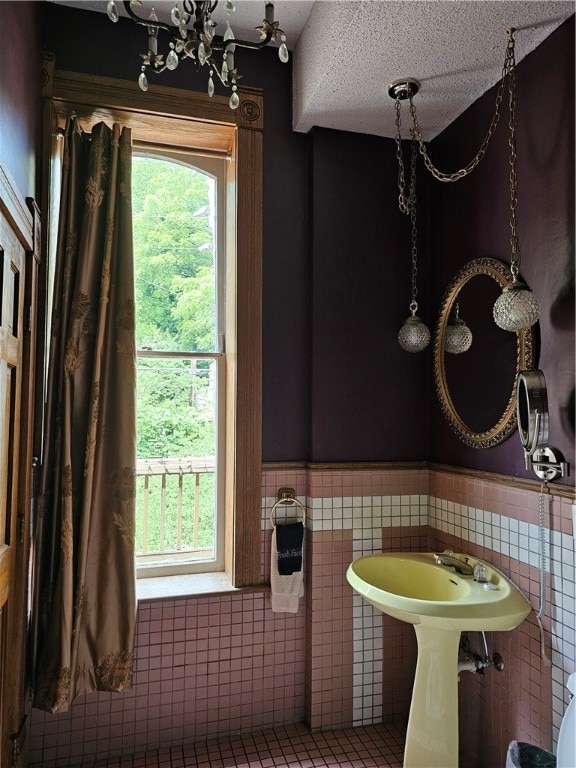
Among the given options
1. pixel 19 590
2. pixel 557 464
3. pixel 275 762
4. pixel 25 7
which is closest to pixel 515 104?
pixel 557 464

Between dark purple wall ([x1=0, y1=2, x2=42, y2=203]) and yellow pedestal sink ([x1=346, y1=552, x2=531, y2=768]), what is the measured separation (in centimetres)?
181

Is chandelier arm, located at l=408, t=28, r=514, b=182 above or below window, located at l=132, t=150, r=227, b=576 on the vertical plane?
above

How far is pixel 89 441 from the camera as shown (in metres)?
2.12

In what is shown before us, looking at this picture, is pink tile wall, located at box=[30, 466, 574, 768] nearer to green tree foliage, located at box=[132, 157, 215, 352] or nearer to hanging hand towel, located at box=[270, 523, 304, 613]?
hanging hand towel, located at box=[270, 523, 304, 613]

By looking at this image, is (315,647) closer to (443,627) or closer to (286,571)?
(286,571)

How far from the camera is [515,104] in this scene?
2062 mm

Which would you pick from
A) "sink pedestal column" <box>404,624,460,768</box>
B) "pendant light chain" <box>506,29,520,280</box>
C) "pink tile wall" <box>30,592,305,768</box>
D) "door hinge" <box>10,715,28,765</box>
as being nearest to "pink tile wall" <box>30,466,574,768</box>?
"pink tile wall" <box>30,592,305,768</box>

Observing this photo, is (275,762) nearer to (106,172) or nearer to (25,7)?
(106,172)

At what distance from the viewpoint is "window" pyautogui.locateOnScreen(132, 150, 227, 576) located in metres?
2.48

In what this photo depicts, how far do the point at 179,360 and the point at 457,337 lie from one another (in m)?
1.24

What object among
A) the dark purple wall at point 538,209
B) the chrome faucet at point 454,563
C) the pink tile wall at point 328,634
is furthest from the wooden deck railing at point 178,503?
the dark purple wall at point 538,209

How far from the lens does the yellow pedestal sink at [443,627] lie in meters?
1.75

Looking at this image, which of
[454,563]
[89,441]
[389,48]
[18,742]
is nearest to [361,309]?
[389,48]

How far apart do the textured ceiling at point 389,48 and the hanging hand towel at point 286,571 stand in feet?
6.03
